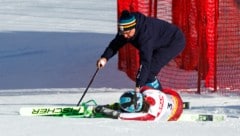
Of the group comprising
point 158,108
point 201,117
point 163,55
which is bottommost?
point 201,117

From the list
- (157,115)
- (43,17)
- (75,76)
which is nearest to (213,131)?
(157,115)

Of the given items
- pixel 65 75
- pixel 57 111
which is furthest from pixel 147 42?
pixel 65 75

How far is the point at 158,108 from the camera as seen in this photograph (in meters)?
9.20

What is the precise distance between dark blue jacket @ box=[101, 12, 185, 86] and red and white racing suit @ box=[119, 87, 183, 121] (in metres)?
0.18

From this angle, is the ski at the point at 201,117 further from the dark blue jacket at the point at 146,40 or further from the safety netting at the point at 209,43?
the safety netting at the point at 209,43

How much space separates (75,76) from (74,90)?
1217 mm

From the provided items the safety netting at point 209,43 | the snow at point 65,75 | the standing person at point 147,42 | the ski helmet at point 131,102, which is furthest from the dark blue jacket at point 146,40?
the safety netting at point 209,43

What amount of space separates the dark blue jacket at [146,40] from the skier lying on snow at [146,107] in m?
0.21

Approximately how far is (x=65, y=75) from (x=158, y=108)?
432 cm

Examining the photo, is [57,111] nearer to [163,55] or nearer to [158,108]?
[158,108]

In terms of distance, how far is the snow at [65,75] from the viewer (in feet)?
28.2

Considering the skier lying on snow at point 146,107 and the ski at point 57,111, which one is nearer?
the skier lying on snow at point 146,107

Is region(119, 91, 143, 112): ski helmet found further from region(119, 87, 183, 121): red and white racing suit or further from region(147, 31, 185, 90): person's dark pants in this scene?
region(147, 31, 185, 90): person's dark pants

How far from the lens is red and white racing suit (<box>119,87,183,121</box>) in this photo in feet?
30.0
